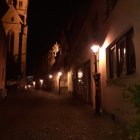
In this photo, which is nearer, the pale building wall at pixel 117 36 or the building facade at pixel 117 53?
the pale building wall at pixel 117 36

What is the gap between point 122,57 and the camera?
31.4ft

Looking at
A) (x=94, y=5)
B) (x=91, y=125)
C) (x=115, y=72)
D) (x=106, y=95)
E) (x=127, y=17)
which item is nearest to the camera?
(x=127, y=17)

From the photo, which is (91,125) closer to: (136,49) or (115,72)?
(115,72)

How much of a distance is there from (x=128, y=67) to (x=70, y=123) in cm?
318

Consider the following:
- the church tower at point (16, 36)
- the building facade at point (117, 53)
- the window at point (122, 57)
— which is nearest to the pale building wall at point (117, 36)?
the building facade at point (117, 53)

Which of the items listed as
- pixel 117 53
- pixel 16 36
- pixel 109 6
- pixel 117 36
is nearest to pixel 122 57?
pixel 117 53

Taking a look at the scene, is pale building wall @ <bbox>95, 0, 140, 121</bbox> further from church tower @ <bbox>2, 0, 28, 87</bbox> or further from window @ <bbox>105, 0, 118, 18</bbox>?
church tower @ <bbox>2, 0, 28, 87</bbox>

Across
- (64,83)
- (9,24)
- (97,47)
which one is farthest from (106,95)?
(9,24)

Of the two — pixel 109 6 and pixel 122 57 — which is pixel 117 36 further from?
pixel 109 6

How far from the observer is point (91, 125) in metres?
9.20

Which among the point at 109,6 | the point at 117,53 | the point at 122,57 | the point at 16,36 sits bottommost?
the point at 122,57

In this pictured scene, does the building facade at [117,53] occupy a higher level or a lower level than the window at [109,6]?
lower

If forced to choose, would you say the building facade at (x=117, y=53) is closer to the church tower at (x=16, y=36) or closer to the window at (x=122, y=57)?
the window at (x=122, y=57)

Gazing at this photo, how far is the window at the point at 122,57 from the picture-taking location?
8.45 metres
